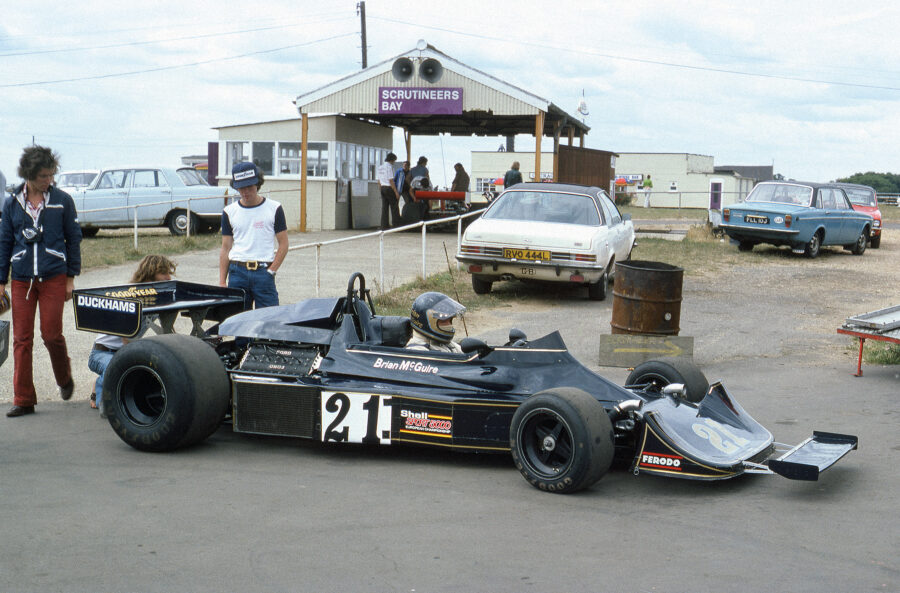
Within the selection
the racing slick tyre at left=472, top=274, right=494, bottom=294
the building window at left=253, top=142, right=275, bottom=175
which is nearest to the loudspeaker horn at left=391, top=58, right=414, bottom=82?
the building window at left=253, top=142, right=275, bottom=175

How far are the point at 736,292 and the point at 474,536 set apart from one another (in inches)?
463

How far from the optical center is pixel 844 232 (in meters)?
22.3

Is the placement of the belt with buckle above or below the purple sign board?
below

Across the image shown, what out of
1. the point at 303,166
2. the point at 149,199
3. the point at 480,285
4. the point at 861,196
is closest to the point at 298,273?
the point at 480,285

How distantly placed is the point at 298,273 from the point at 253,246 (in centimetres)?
838

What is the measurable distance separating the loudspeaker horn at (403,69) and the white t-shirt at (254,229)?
51.8ft

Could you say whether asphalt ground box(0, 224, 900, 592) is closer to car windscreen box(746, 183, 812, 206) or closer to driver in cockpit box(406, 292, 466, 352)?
driver in cockpit box(406, 292, 466, 352)

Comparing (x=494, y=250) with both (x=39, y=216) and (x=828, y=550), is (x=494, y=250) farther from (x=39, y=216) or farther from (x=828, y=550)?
(x=828, y=550)

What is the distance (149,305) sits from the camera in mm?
7086

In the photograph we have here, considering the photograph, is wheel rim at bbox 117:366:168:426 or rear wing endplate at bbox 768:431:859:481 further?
wheel rim at bbox 117:366:168:426

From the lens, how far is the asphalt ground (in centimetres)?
397

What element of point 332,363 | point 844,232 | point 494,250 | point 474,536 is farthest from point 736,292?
point 474,536

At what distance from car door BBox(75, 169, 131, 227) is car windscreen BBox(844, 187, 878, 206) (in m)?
19.0

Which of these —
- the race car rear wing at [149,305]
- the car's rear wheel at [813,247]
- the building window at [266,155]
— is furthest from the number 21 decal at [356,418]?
the building window at [266,155]
